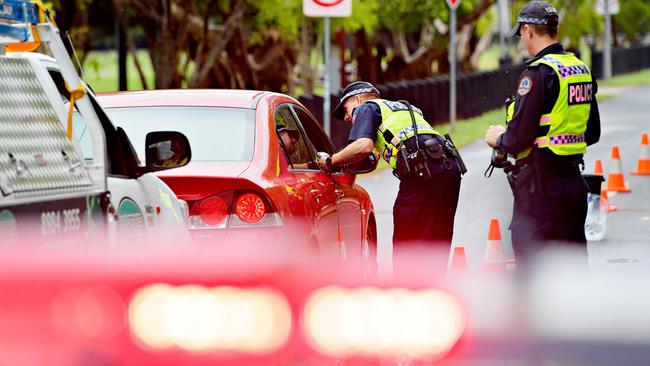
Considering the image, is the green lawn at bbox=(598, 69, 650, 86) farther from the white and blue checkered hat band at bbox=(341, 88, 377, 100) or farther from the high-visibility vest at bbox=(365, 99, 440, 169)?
the high-visibility vest at bbox=(365, 99, 440, 169)

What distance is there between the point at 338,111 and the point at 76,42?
21254mm

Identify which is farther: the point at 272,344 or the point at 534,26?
the point at 534,26

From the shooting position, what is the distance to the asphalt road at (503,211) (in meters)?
12.1

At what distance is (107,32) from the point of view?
37.0 m

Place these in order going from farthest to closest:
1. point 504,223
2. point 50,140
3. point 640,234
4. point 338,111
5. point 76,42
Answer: point 76,42
point 504,223
point 640,234
point 338,111
point 50,140

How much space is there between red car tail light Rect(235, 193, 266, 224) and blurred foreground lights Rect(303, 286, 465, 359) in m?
5.17

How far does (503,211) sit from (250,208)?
854cm

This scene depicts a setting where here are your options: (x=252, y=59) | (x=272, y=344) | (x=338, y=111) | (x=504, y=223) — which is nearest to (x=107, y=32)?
(x=252, y=59)

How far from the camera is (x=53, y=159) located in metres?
4.55

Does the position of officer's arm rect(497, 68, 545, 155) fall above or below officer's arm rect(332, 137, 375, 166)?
above

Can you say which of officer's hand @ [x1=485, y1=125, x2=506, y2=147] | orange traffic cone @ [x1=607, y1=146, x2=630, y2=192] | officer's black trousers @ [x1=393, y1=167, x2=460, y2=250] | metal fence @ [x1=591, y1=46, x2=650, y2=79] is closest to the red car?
officer's black trousers @ [x1=393, y1=167, x2=460, y2=250]

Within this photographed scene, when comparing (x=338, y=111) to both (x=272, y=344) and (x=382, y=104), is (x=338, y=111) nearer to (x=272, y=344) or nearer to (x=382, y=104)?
(x=382, y=104)

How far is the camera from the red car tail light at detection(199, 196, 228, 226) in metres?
7.68

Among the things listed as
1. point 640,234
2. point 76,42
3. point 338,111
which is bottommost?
point 640,234
